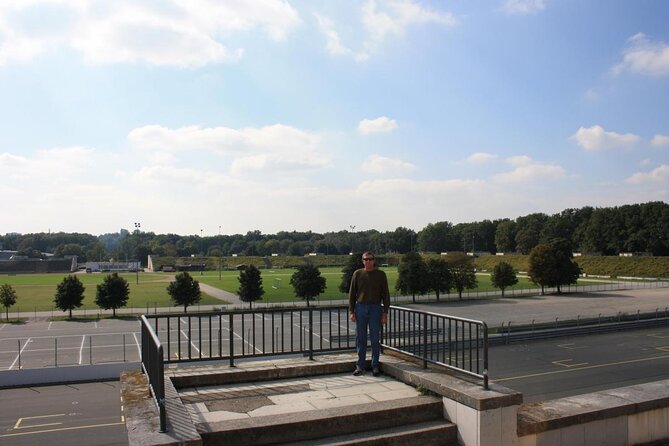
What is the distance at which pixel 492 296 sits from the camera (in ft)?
205

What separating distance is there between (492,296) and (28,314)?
5004 centimetres

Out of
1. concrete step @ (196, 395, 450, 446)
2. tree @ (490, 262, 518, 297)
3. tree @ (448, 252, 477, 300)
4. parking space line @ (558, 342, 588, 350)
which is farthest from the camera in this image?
tree @ (490, 262, 518, 297)

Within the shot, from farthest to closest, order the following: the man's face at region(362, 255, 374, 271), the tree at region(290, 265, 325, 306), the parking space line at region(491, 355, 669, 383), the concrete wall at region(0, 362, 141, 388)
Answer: the tree at region(290, 265, 325, 306), the concrete wall at region(0, 362, 141, 388), the parking space line at region(491, 355, 669, 383), the man's face at region(362, 255, 374, 271)

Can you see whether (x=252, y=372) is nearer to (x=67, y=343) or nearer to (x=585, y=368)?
(x=585, y=368)

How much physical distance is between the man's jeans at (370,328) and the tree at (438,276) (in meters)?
50.7

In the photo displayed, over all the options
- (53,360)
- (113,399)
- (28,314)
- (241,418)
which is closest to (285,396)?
(241,418)

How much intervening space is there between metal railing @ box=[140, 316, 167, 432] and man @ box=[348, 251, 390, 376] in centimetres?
272

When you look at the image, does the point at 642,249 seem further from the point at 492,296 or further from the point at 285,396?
the point at 285,396

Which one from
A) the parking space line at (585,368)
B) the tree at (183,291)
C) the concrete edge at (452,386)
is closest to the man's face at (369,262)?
the concrete edge at (452,386)

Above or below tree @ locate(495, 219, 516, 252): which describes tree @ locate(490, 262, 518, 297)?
below

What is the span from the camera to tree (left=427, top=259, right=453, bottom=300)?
5731 centimetres

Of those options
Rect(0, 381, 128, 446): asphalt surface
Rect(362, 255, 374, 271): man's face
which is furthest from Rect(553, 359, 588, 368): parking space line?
Rect(362, 255, 374, 271): man's face

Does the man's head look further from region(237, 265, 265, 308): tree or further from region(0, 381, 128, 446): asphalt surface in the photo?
region(237, 265, 265, 308): tree

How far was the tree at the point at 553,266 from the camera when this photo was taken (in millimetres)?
64562
